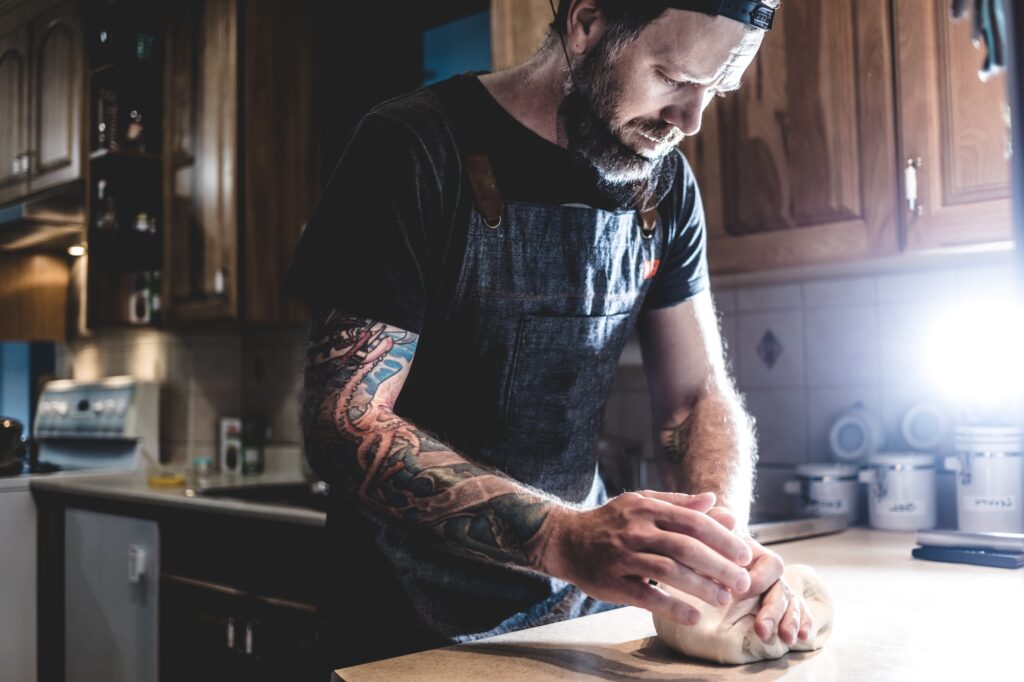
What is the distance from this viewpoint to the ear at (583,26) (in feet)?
3.58

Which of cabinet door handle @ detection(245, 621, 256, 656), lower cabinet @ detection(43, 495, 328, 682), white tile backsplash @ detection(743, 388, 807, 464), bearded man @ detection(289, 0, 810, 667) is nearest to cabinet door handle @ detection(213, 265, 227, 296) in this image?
lower cabinet @ detection(43, 495, 328, 682)

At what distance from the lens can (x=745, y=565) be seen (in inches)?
33.2

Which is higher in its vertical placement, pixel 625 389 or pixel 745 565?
pixel 625 389

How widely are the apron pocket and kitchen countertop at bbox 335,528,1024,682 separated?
0.25 metres

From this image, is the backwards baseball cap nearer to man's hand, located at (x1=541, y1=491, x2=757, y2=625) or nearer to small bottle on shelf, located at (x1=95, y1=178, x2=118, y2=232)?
man's hand, located at (x1=541, y1=491, x2=757, y2=625)

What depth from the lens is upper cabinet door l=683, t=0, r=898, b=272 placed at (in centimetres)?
161

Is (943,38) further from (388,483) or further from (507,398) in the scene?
(388,483)

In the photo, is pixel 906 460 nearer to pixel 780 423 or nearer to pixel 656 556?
pixel 780 423

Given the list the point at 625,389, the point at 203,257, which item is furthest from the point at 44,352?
the point at 625,389

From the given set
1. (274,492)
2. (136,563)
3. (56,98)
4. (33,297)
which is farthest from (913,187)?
(33,297)

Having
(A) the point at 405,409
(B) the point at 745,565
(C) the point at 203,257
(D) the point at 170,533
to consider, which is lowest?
(D) the point at 170,533

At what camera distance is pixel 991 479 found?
1674 mm

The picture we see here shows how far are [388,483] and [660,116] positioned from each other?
53 cm

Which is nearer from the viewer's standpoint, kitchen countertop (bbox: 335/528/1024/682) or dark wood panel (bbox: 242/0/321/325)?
kitchen countertop (bbox: 335/528/1024/682)
